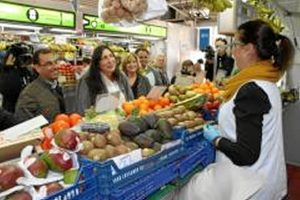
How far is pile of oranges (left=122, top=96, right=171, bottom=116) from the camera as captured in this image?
236 cm

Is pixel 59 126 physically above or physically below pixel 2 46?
below

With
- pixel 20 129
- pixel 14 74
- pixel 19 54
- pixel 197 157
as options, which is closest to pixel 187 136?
pixel 197 157

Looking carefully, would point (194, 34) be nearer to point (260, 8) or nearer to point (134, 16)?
point (260, 8)

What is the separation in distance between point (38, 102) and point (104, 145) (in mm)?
1622

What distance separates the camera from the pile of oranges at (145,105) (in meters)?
2.36

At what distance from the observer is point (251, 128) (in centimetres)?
178

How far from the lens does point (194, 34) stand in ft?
39.7

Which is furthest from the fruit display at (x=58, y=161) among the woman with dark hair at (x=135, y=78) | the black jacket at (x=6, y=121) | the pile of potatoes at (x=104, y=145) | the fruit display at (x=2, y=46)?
the fruit display at (x=2, y=46)

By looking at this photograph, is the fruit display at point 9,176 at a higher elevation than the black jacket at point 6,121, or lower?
higher

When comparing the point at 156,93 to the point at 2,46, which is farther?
the point at 2,46

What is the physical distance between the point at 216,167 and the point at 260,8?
300cm

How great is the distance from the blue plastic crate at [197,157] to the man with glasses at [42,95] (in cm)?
148

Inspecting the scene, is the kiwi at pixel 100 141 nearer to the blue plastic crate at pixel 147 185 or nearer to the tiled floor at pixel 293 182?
the blue plastic crate at pixel 147 185

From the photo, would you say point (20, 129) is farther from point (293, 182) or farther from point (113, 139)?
point (293, 182)
